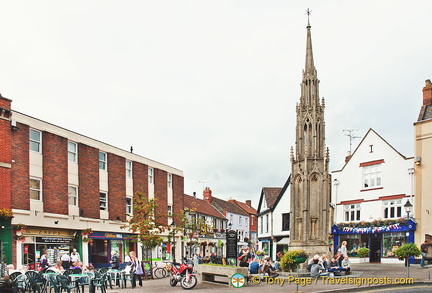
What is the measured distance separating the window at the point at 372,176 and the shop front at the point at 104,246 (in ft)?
56.7

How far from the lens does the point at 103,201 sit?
3450 centimetres

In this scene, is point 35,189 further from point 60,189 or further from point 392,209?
point 392,209

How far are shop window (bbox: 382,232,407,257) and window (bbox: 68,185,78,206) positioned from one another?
67.4 feet

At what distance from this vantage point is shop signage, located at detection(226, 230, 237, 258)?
2589 centimetres

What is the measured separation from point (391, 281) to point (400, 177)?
1579cm

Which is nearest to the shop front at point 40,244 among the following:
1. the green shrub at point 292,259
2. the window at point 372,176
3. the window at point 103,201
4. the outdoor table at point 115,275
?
the window at point 103,201

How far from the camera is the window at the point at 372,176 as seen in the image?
114ft

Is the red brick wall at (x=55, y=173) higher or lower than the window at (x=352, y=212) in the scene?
higher

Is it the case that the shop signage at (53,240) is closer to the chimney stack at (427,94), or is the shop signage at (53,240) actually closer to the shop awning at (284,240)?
the shop awning at (284,240)

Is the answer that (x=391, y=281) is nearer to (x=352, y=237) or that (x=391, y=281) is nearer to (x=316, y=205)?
(x=316, y=205)

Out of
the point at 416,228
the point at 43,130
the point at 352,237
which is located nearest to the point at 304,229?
the point at 416,228

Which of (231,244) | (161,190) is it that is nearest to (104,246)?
(161,190)

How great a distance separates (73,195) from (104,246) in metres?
4.90

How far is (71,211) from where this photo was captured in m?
30.4
